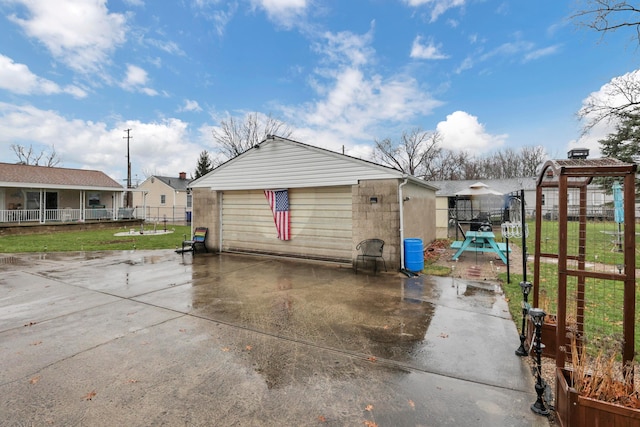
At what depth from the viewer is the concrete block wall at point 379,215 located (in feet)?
25.2

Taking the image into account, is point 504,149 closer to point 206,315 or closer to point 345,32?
point 345,32

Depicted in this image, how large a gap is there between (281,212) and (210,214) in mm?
3243

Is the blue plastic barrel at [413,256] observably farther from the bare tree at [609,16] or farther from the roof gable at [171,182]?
the roof gable at [171,182]

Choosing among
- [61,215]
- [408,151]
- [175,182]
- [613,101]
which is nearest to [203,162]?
[175,182]

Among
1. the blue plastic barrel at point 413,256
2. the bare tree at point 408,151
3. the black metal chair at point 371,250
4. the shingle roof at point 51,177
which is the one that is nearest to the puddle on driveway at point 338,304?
the blue plastic barrel at point 413,256

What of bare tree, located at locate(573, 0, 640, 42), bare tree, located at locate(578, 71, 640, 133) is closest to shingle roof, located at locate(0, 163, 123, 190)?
bare tree, located at locate(573, 0, 640, 42)

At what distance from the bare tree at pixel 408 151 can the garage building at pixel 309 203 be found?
26627 mm

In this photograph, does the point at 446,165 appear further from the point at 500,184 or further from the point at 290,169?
the point at 290,169

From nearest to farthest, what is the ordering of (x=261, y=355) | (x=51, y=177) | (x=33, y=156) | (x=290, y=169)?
(x=261, y=355) < (x=290, y=169) < (x=51, y=177) < (x=33, y=156)

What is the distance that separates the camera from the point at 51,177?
20984mm

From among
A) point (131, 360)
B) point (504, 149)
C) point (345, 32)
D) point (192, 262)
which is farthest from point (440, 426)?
point (504, 149)

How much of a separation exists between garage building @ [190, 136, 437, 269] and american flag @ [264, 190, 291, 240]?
0.15 ft

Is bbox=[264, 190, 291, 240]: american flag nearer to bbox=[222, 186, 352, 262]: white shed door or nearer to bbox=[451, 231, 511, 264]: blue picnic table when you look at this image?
bbox=[222, 186, 352, 262]: white shed door

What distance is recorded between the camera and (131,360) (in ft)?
10.6
